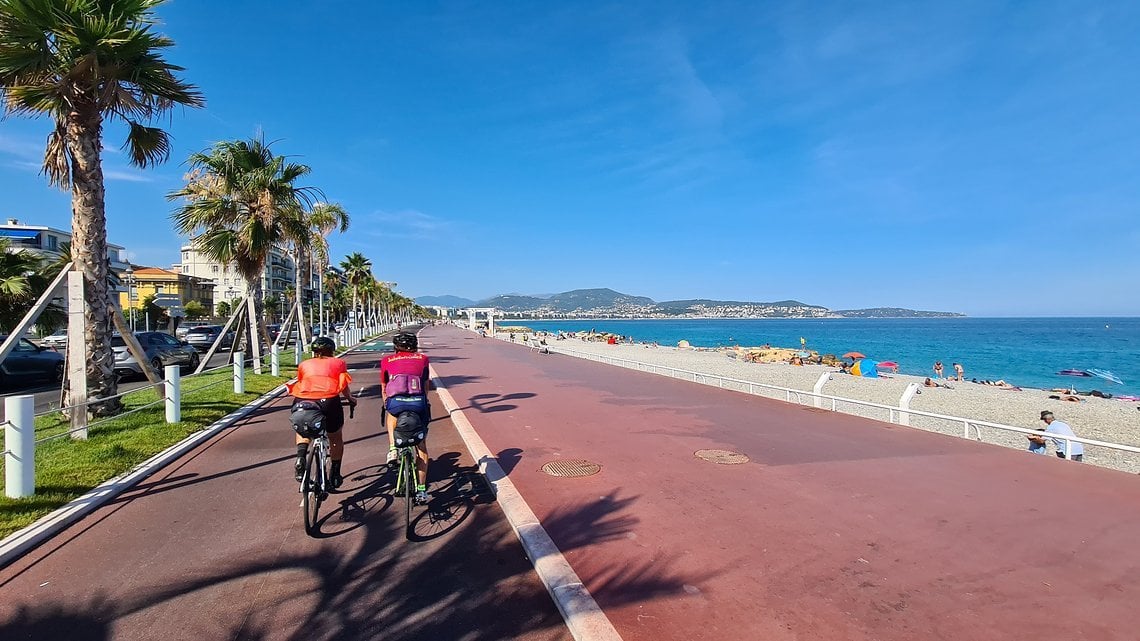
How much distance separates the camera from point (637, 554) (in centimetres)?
450

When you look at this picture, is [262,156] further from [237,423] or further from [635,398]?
[635,398]

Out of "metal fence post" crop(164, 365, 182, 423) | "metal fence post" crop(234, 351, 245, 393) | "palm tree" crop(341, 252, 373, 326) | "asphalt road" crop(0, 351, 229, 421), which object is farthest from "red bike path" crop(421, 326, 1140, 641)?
"palm tree" crop(341, 252, 373, 326)

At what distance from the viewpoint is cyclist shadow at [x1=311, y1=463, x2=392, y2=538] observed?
16.9ft

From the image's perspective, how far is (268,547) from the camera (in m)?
4.64

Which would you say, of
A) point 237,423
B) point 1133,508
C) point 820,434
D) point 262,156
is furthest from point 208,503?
point 262,156

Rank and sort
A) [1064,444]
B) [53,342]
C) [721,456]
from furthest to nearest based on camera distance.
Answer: [53,342] < [1064,444] < [721,456]

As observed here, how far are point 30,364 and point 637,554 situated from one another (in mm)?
18002

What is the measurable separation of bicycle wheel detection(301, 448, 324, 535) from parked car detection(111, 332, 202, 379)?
1552 centimetres

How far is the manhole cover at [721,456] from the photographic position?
748 centimetres

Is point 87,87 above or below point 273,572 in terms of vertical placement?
above

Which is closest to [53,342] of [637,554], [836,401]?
[637,554]

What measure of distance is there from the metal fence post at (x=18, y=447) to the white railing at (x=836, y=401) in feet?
36.5

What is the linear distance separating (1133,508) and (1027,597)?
313 cm

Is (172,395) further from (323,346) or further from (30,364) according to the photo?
(30,364)
